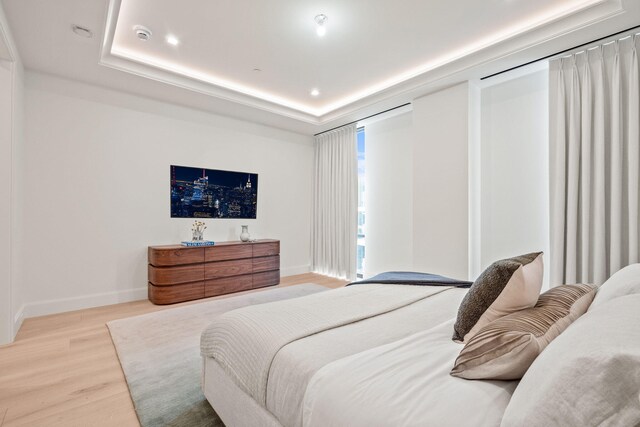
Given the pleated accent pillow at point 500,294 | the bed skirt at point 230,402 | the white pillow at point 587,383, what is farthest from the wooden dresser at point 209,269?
the white pillow at point 587,383

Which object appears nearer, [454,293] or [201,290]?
[454,293]

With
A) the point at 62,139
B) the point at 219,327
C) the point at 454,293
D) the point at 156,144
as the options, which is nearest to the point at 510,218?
the point at 454,293

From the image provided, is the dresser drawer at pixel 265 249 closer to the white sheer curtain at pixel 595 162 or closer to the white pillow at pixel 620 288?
the white sheer curtain at pixel 595 162

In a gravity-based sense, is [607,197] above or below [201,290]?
above

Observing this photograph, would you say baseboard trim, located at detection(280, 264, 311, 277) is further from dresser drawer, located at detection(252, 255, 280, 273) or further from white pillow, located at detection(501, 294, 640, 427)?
white pillow, located at detection(501, 294, 640, 427)

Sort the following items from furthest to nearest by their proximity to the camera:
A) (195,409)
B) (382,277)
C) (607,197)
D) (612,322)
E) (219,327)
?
1. (607,197)
2. (382,277)
3. (195,409)
4. (219,327)
5. (612,322)

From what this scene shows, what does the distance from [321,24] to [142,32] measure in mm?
1707

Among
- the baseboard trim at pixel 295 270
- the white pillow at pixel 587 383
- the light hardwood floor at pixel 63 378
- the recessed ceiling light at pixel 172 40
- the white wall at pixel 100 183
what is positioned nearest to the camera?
the white pillow at pixel 587 383

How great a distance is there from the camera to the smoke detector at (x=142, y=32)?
2.89 meters

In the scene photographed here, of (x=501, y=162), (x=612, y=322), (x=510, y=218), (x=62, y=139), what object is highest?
(x=62, y=139)

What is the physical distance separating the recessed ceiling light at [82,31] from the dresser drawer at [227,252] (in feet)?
8.39

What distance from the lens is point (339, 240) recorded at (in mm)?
5367

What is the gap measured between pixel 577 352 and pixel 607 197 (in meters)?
2.94

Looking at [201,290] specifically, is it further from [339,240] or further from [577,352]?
[577,352]
